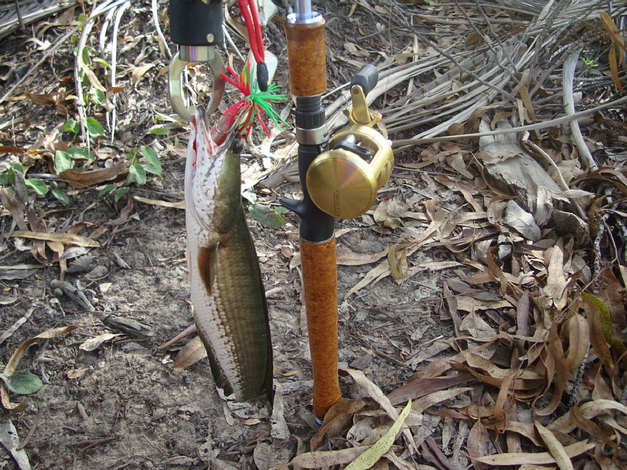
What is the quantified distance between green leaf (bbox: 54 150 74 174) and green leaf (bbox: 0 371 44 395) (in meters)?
1.06

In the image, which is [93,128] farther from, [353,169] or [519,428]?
[519,428]

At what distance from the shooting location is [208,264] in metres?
1.54

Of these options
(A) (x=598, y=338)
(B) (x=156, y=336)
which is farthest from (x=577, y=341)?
(B) (x=156, y=336)

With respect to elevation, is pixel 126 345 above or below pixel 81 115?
below

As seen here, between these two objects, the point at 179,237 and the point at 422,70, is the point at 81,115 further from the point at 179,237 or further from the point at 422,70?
the point at 422,70

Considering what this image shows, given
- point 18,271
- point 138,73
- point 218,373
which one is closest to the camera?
point 218,373

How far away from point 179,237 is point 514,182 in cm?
170

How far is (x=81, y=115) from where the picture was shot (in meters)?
3.05

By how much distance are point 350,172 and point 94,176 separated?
1.91m

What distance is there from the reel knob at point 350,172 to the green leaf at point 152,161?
1573 millimetres

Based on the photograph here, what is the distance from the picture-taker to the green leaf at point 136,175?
9.05 ft

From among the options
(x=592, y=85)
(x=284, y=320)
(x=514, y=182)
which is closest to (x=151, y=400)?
(x=284, y=320)

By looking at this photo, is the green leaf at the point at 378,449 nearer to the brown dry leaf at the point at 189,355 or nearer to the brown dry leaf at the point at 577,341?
the brown dry leaf at the point at 577,341

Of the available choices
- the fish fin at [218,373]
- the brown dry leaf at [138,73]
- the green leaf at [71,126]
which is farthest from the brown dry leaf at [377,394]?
the brown dry leaf at [138,73]
